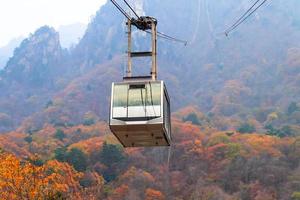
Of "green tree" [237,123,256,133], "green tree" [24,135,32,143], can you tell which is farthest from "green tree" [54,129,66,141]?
"green tree" [237,123,256,133]

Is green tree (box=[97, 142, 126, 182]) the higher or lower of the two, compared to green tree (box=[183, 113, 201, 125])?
lower

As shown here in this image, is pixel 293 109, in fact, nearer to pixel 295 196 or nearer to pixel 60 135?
pixel 60 135

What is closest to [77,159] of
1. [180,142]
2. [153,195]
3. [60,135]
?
[153,195]

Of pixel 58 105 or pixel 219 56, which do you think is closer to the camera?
pixel 58 105

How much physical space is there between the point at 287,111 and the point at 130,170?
51644mm

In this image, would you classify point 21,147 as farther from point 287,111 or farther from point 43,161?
point 287,111

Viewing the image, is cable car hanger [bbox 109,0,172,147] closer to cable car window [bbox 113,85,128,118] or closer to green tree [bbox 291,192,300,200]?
cable car window [bbox 113,85,128,118]

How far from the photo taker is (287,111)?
118 meters

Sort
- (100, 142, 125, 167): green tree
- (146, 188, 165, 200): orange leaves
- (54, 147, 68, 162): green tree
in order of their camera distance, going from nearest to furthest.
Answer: (146, 188, 165, 200): orange leaves, (54, 147, 68, 162): green tree, (100, 142, 125, 167): green tree

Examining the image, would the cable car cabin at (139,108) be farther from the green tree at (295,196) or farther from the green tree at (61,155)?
the green tree at (61,155)

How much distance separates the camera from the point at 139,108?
1683cm

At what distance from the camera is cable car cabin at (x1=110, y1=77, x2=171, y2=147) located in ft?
54.4

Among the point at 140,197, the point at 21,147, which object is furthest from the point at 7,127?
the point at 140,197

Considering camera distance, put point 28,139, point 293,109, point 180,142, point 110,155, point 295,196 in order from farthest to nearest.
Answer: point 293,109
point 28,139
point 180,142
point 110,155
point 295,196
